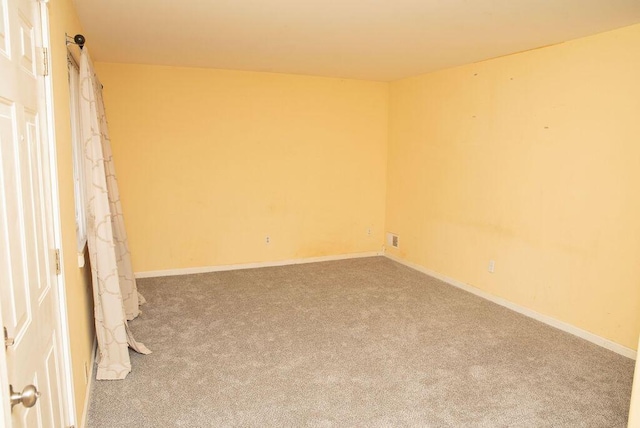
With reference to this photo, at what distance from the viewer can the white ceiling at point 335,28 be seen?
2.58m

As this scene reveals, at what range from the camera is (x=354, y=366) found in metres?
2.85

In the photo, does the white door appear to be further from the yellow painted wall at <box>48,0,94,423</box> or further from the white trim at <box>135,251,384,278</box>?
the white trim at <box>135,251,384,278</box>

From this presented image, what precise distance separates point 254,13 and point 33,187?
73.5 inches

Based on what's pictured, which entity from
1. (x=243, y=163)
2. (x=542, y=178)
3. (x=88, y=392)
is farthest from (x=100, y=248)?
(x=542, y=178)

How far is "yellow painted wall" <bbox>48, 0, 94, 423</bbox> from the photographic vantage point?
183cm

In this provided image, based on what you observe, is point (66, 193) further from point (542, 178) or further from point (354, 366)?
point (542, 178)

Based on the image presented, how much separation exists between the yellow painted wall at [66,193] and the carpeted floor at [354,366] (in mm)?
416

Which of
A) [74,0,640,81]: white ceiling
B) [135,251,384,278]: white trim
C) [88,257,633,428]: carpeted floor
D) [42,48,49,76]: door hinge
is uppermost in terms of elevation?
[74,0,640,81]: white ceiling

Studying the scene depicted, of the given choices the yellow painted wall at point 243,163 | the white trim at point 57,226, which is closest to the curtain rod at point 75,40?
the white trim at point 57,226

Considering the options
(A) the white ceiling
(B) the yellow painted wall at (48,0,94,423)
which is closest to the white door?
(B) the yellow painted wall at (48,0,94,423)

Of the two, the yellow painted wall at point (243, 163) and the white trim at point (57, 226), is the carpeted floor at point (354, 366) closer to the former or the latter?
the white trim at point (57, 226)

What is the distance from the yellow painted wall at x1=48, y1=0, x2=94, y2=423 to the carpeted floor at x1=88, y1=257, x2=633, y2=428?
1.37ft

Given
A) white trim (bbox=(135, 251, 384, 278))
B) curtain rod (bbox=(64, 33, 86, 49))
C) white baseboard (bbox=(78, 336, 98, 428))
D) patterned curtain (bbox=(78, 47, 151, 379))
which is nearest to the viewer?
white baseboard (bbox=(78, 336, 98, 428))

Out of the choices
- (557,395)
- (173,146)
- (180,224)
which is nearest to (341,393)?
(557,395)
